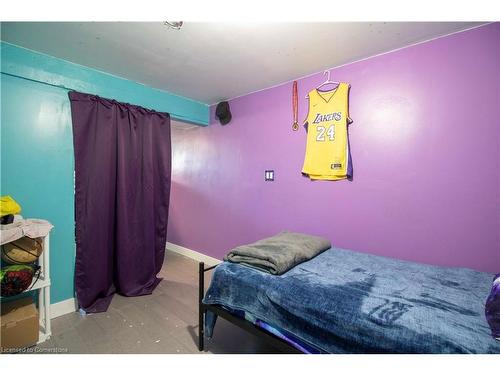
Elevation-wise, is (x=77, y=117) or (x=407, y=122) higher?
(x=77, y=117)

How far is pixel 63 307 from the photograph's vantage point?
2.15 meters

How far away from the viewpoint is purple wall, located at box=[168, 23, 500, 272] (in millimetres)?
1646

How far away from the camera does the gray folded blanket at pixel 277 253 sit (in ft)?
5.00

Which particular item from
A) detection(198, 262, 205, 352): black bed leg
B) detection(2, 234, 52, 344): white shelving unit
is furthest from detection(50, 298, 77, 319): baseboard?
detection(198, 262, 205, 352): black bed leg

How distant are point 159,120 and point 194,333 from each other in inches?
89.2

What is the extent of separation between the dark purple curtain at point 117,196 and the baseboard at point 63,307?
0.13 meters

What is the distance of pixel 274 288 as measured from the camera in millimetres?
1344

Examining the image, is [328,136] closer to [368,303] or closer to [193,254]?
[368,303]

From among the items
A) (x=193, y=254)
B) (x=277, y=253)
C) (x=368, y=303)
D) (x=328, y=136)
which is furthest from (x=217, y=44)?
(x=193, y=254)

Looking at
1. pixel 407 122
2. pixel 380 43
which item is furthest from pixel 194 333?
pixel 380 43

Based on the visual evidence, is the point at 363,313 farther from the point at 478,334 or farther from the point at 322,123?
the point at 322,123

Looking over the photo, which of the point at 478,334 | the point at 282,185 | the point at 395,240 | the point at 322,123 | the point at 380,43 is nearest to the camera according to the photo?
the point at 478,334

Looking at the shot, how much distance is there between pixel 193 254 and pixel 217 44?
297cm
